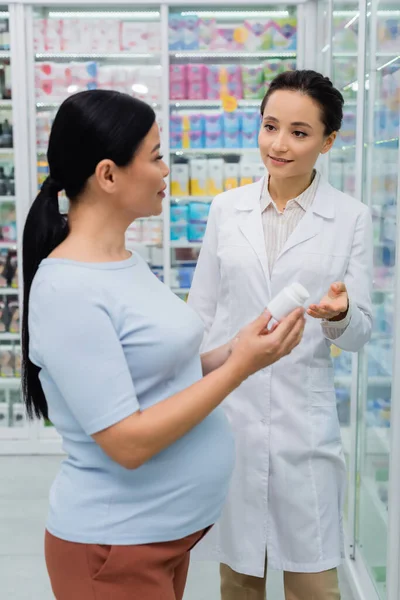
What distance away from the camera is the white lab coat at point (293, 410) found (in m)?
1.80

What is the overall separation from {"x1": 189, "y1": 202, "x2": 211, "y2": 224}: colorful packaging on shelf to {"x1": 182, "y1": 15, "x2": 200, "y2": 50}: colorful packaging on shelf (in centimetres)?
96

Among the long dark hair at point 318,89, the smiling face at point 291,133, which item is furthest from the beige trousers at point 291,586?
the long dark hair at point 318,89

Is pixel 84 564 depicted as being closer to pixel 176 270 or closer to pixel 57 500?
pixel 57 500

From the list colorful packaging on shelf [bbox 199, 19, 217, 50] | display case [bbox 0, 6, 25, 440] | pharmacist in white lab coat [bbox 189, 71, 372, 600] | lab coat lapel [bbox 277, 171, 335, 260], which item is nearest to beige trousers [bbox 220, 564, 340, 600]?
pharmacist in white lab coat [bbox 189, 71, 372, 600]

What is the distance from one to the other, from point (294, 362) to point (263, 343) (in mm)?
638

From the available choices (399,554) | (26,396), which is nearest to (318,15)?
(399,554)

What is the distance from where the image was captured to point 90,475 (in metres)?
1.19

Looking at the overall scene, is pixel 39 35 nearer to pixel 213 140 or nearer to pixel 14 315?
pixel 213 140

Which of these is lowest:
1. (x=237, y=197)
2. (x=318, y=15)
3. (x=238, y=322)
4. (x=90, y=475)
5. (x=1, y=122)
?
(x=90, y=475)

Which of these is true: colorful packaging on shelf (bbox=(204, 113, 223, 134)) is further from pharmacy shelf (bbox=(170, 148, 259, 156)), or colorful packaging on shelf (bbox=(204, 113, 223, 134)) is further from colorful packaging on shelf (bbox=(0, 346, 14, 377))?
colorful packaging on shelf (bbox=(0, 346, 14, 377))

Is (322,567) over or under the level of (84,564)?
under

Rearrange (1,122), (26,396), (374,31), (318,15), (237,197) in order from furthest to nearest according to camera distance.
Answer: (1,122)
(318,15)
(374,31)
(237,197)
(26,396)

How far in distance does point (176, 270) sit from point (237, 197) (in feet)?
8.67

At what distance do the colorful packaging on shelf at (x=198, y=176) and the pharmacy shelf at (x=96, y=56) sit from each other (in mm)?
712
